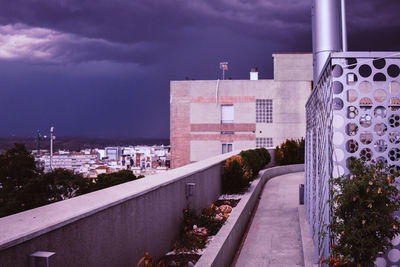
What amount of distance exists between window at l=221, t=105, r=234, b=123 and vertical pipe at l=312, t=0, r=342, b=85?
3273cm

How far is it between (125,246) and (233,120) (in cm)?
3654

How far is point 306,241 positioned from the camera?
295 inches

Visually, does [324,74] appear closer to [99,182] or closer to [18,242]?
[18,242]

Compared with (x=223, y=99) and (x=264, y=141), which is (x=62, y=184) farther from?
(x=264, y=141)

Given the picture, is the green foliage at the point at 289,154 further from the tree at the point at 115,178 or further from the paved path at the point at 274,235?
the tree at the point at 115,178

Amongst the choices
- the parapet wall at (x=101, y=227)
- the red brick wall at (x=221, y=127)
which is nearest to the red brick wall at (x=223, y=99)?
the red brick wall at (x=221, y=127)

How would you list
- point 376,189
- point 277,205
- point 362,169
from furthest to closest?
point 277,205 < point 362,169 < point 376,189

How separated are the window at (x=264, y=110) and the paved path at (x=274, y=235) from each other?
2610 cm

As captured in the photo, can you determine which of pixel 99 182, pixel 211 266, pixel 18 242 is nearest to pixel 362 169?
pixel 211 266

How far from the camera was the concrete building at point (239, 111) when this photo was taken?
40.2m

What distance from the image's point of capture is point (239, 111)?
40750 millimetres

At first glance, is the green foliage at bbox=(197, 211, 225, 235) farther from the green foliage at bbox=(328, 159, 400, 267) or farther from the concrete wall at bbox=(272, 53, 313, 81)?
the concrete wall at bbox=(272, 53, 313, 81)

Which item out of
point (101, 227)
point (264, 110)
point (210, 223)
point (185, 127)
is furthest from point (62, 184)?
point (101, 227)

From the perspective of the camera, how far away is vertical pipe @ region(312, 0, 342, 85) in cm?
787
